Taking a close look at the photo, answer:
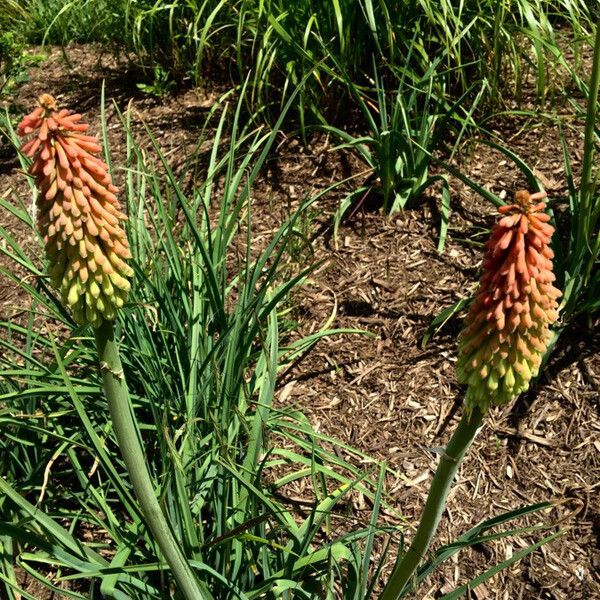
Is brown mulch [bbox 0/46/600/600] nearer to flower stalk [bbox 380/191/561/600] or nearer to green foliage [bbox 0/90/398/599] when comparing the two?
green foliage [bbox 0/90/398/599]

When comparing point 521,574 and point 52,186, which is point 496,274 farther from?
point 521,574

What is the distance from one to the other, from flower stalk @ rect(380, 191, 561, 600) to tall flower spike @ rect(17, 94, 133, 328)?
32.4 inches

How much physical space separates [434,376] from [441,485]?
178 cm

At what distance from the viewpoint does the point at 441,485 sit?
192 centimetres

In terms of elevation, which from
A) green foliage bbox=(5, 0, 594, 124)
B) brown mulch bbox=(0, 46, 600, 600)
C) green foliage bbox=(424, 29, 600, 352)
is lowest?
brown mulch bbox=(0, 46, 600, 600)

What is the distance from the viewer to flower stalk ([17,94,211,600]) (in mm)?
1745

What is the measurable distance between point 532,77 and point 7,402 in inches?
143

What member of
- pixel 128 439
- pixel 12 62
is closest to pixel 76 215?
pixel 128 439

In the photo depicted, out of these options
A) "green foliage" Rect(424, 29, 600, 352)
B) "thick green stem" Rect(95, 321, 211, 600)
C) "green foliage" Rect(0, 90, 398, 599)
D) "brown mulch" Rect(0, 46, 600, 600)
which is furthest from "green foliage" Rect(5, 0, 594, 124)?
"thick green stem" Rect(95, 321, 211, 600)

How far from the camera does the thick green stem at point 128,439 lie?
188 cm

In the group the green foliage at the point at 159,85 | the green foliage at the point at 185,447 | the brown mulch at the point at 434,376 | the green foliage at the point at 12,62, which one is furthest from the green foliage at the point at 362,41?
the green foliage at the point at 185,447

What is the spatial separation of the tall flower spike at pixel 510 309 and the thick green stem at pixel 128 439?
2.63 feet

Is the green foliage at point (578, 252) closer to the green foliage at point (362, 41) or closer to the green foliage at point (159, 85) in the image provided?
the green foliage at point (362, 41)

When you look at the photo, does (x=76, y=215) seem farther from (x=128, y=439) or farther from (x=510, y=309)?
(x=510, y=309)
